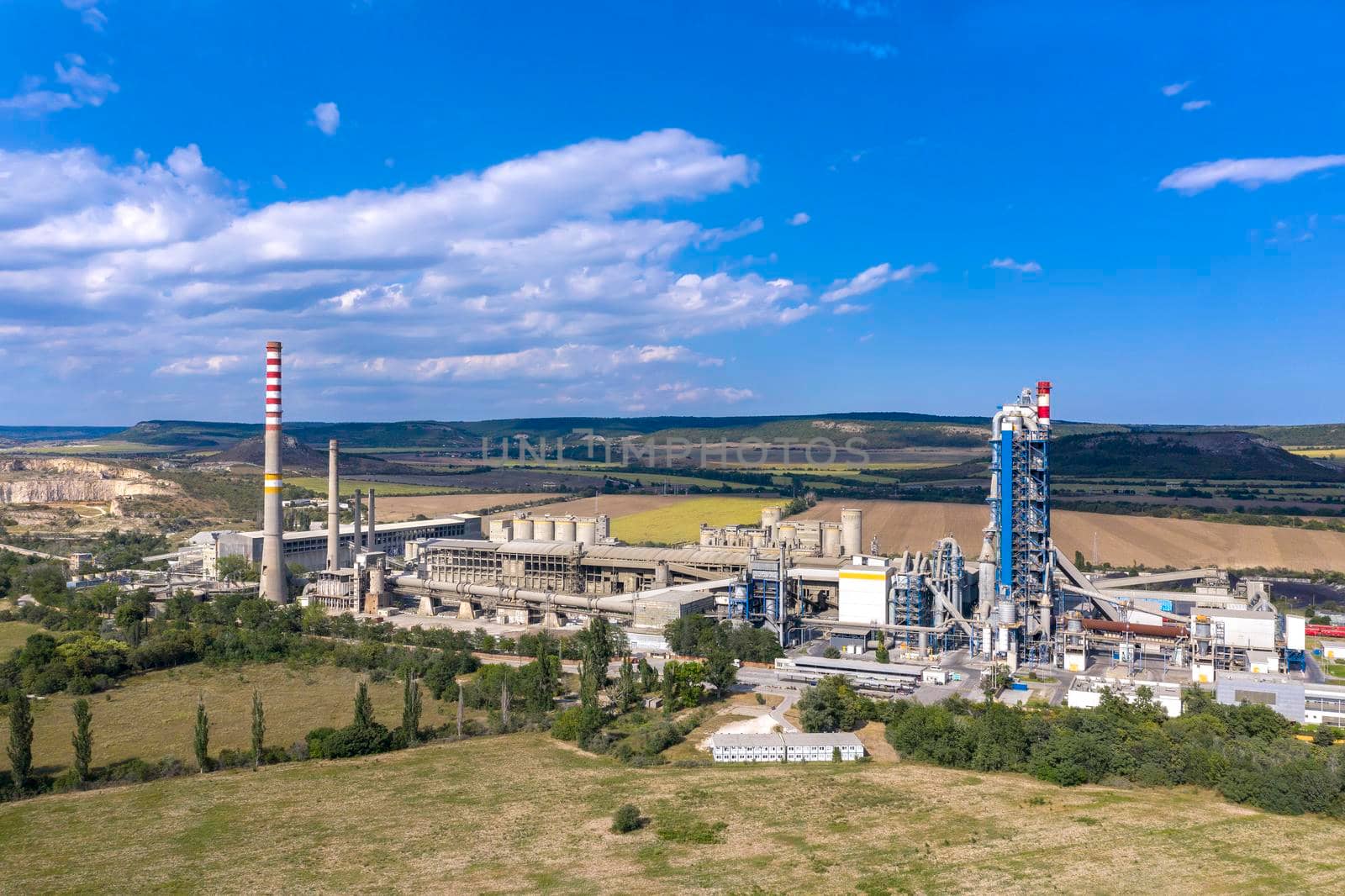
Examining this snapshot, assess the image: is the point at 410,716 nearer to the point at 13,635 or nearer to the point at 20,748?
the point at 20,748

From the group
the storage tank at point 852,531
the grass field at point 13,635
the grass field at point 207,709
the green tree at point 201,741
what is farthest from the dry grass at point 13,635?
the storage tank at point 852,531

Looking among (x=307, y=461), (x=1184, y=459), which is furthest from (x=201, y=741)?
(x=1184, y=459)

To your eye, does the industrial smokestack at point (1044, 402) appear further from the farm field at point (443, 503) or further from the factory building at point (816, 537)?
the farm field at point (443, 503)

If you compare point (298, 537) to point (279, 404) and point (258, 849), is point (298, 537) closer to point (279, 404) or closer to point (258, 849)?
point (279, 404)

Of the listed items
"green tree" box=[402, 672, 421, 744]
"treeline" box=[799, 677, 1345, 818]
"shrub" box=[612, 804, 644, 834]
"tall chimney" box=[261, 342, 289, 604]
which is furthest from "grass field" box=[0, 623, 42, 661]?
"treeline" box=[799, 677, 1345, 818]

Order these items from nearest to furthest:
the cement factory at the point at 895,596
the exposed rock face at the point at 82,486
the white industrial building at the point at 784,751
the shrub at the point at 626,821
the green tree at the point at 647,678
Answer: the shrub at the point at 626,821 < the white industrial building at the point at 784,751 < the green tree at the point at 647,678 < the cement factory at the point at 895,596 < the exposed rock face at the point at 82,486
